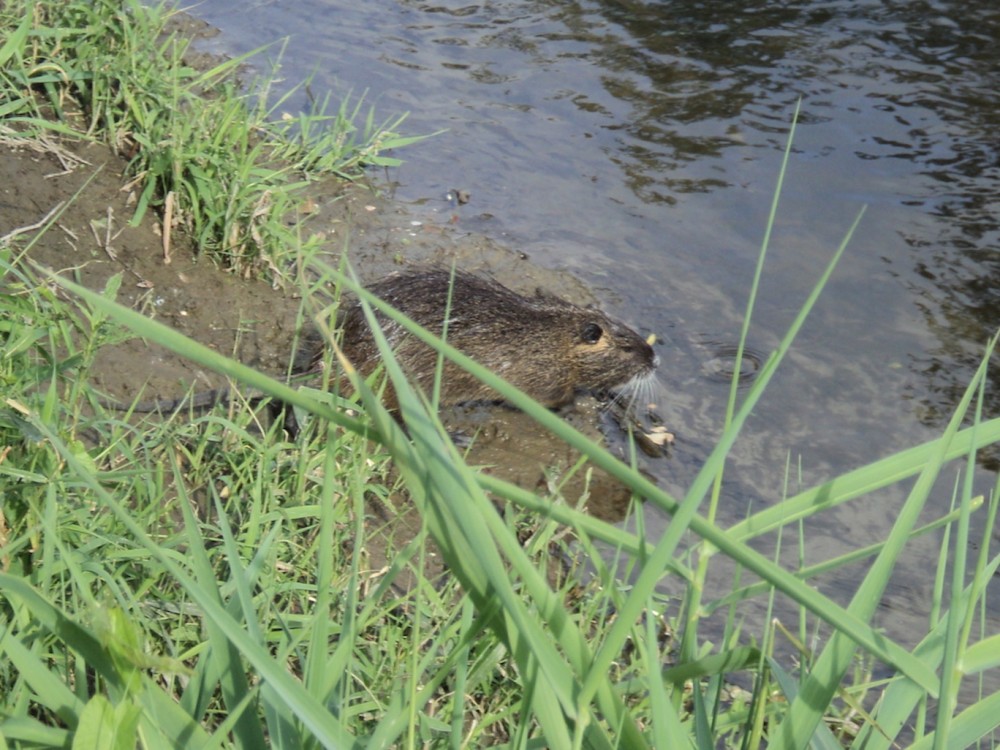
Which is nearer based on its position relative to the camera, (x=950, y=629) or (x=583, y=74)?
(x=950, y=629)

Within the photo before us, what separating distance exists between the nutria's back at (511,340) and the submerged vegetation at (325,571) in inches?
25.6

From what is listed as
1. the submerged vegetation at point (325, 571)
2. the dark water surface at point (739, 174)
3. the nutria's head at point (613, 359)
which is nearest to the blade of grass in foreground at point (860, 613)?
the submerged vegetation at point (325, 571)

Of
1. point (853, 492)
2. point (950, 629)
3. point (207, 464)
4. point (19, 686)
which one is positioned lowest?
point (207, 464)

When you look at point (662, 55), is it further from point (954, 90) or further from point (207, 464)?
point (207, 464)

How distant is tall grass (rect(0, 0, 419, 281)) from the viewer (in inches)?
177

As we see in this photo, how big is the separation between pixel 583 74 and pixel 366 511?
193 inches

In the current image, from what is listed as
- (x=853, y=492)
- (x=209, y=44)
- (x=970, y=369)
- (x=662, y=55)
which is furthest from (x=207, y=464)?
(x=662, y=55)

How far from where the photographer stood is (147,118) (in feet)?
15.2

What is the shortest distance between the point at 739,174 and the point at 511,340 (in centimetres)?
237

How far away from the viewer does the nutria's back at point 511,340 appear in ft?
14.9

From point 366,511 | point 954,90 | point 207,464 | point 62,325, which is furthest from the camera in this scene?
point 954,90

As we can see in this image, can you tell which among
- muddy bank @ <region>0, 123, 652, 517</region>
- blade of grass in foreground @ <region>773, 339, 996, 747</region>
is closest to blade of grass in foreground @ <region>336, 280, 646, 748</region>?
blade of grass in foreground @ <region>773, 339, 996, 747</region>

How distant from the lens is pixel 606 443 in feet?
15.7

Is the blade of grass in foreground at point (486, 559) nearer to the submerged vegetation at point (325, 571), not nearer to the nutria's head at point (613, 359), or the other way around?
the submerged vegetation at point (325, 571)
